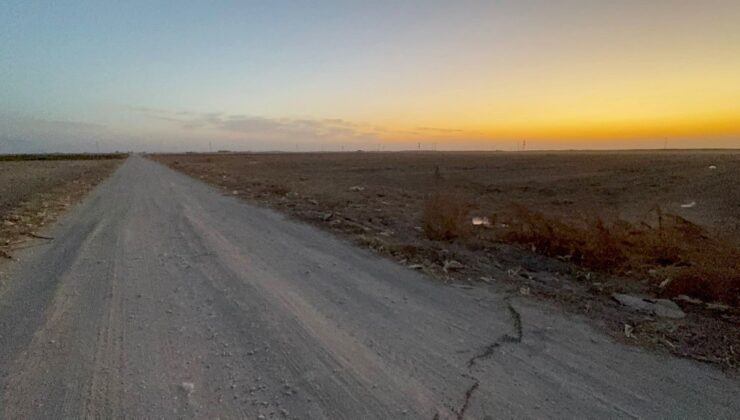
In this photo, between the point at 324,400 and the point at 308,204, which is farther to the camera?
the point at 308,204

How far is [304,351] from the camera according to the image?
3.61 meters

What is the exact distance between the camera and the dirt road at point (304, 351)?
2854 millimetres

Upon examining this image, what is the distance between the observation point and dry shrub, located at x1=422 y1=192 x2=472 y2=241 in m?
8.59

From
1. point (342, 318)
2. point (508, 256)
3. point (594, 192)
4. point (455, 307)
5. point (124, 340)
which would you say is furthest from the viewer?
point (594, 192)

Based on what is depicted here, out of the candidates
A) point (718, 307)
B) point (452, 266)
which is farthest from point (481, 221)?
point (718, 307)

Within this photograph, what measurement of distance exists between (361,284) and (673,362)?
3542mm

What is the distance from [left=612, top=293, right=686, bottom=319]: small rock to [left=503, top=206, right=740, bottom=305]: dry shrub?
501 millimetres

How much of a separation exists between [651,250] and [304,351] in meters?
6.51

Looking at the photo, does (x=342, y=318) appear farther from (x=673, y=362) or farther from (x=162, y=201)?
(x=162, y=201)

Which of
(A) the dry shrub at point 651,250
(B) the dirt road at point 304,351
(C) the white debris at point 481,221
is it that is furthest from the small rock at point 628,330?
(C) the white debris at point 481,221

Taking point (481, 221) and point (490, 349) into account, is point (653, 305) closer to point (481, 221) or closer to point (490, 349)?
point (490, 349)

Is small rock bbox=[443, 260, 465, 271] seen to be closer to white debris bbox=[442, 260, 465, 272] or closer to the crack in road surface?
white debris bbox=[442, 260, 465, 272]

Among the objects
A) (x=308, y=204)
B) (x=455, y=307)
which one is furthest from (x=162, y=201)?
(x=455, y=307)

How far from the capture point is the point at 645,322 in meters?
4.45
